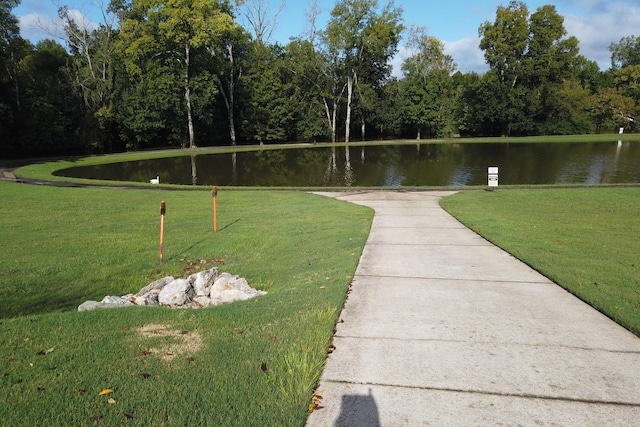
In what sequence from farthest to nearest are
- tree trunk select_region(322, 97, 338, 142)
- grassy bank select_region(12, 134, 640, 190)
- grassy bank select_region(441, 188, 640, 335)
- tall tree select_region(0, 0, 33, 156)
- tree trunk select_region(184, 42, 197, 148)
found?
tree trunk select_region(322, 97, 338, 142) < tree trunk select_region(184, 42, 197, 148) < tall tree select_region(0, 0, 33, 156) < grassy bank select_region(12, 134, 640, 190) < grassy bank select_region(441, 188, 640, 335)

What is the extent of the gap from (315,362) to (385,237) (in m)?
5.73

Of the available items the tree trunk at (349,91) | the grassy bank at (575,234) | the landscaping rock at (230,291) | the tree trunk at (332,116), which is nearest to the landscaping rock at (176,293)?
the landscaping rock at (230,291)

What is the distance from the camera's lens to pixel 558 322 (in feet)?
15.8

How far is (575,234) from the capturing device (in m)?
9.69

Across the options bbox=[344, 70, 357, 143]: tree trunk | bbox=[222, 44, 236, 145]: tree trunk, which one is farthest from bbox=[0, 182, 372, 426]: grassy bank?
bbox=[344, 70, 357, 143]: tree trunk

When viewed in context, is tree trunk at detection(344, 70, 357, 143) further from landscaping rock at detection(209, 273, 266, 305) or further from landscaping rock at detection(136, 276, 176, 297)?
landscaping rock at detection(209, 273, 266, 305)

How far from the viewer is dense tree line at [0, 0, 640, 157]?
4125cm

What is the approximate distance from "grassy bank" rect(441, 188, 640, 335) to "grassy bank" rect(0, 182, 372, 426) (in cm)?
302

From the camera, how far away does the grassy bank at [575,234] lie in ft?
19.2

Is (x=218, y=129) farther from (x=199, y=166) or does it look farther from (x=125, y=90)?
(x=199, y=166)

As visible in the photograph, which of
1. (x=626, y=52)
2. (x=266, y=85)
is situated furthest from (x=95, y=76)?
(x=626, y=52)

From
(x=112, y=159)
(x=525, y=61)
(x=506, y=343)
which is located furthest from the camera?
(x=525, y=61)

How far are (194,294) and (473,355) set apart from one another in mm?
4295

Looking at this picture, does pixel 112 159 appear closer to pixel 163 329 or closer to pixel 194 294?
pixel 194 294
